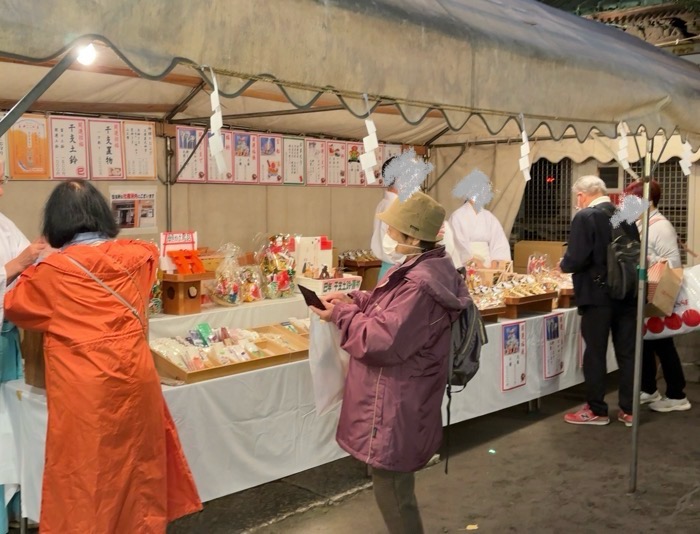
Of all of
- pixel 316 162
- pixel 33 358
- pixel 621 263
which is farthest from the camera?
pixel 316 162

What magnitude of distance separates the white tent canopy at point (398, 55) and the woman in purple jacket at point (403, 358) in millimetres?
518

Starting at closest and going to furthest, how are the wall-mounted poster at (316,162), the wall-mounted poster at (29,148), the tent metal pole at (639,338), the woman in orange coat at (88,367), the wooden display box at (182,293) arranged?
the woman in orange coat at (88,367), the tent metal pole at (639,338), the wooden display box at (182,293), the wall-mounted poster at (29,148), the wall-mounted poster at (316,162)

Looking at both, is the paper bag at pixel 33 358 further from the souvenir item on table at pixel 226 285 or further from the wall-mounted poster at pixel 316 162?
the wall-mounted poster at pixel 316 162

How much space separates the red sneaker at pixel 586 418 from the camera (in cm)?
514

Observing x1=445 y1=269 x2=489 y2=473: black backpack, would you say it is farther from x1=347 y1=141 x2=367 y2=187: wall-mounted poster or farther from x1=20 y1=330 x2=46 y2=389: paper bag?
x1=347 y1=141 x2=367 y2=187: wall-mounted poster

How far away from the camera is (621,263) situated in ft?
15.6

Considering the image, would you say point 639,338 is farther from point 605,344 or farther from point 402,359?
point 402,359

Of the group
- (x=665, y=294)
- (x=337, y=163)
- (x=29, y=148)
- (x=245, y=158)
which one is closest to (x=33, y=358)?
(x=29, y=148)

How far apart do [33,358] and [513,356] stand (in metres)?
3.12

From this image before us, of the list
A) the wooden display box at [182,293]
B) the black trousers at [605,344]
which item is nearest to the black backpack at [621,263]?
the black trousers at [605,344]

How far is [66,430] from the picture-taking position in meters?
2.54

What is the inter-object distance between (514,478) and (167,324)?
7.23 feet

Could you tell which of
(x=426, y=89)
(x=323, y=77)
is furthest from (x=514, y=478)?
(x=323, y=77)

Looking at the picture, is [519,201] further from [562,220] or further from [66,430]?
[66,430]
